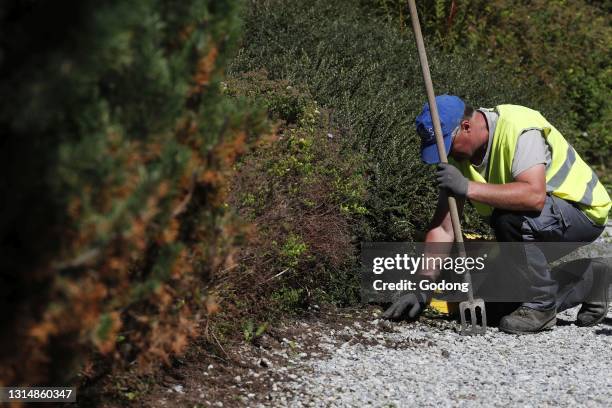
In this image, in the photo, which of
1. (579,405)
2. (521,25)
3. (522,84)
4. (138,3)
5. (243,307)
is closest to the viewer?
(138,3)

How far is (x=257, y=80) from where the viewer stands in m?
5.11

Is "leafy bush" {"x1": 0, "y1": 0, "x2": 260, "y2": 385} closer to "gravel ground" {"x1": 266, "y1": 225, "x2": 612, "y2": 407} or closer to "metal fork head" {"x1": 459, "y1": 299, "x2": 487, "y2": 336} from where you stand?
"gravel ground" {"x1": 266, "y1": 225, "x2": 612, "y2": 407}

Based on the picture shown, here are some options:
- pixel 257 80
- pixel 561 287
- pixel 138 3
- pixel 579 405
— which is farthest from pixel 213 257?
pixel 561 287

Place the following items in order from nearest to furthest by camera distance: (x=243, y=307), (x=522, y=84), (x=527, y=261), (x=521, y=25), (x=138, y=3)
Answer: (x=138, y=3) → (x=243, y=307) → (x=527, y=261) → (x=522, y=84) → (x=521, y=25)

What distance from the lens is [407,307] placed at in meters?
4.96

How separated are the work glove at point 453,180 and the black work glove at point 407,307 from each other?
2.42 ft

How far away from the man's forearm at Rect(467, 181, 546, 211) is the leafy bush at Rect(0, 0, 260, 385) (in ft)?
6.93

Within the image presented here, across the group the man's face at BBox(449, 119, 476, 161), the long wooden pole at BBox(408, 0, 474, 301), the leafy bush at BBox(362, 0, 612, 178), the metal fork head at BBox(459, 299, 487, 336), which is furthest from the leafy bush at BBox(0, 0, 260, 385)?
the leafy bush at BBox(362, 0, 612, 178)

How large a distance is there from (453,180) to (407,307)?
0.85 m

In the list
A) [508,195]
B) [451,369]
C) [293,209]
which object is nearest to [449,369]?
[451,369]

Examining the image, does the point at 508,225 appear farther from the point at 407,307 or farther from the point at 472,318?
the point at 407,307

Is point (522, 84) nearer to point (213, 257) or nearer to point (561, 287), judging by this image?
point (561, 287)

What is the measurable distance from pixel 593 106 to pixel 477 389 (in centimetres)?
629

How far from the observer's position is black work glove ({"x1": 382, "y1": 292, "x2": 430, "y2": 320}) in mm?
4910
